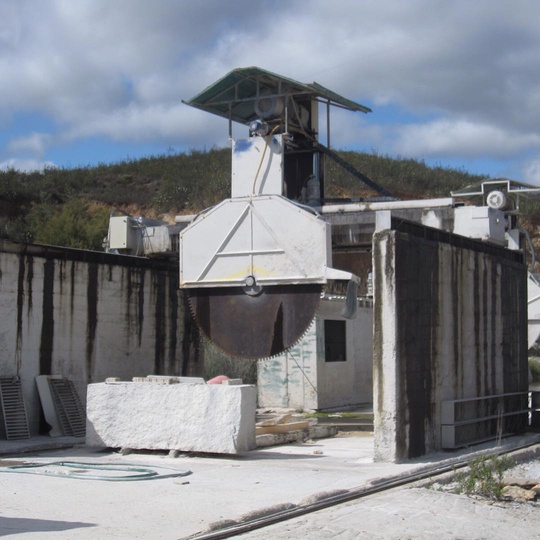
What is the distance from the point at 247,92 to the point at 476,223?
4.75 m

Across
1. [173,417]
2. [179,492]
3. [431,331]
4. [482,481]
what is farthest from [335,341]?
[179,492]

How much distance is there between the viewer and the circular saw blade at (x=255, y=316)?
45.0 feet

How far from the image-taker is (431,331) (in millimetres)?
12992

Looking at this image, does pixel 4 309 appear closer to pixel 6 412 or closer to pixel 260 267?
pixel 6 412

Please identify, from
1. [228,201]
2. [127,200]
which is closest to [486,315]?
[228,201]

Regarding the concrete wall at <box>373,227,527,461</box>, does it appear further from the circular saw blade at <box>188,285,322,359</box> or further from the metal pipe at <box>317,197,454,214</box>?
the circular saw blade at <box>188,285,322,359</box>

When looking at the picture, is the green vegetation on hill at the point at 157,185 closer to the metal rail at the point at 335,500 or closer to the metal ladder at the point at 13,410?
the metal ladder at the point at 13,410

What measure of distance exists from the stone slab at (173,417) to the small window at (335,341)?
9.81 m

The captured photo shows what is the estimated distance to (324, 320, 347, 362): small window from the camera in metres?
22.9

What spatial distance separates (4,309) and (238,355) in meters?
3.86

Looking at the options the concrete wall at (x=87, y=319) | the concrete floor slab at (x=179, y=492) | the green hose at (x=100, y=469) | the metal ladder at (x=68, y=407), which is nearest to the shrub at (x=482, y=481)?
the concrete floor slab at (x=179, y=492)

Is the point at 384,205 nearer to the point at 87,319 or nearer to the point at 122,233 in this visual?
the point at 122,233

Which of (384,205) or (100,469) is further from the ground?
(384,205)

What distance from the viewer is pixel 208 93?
1686cm
